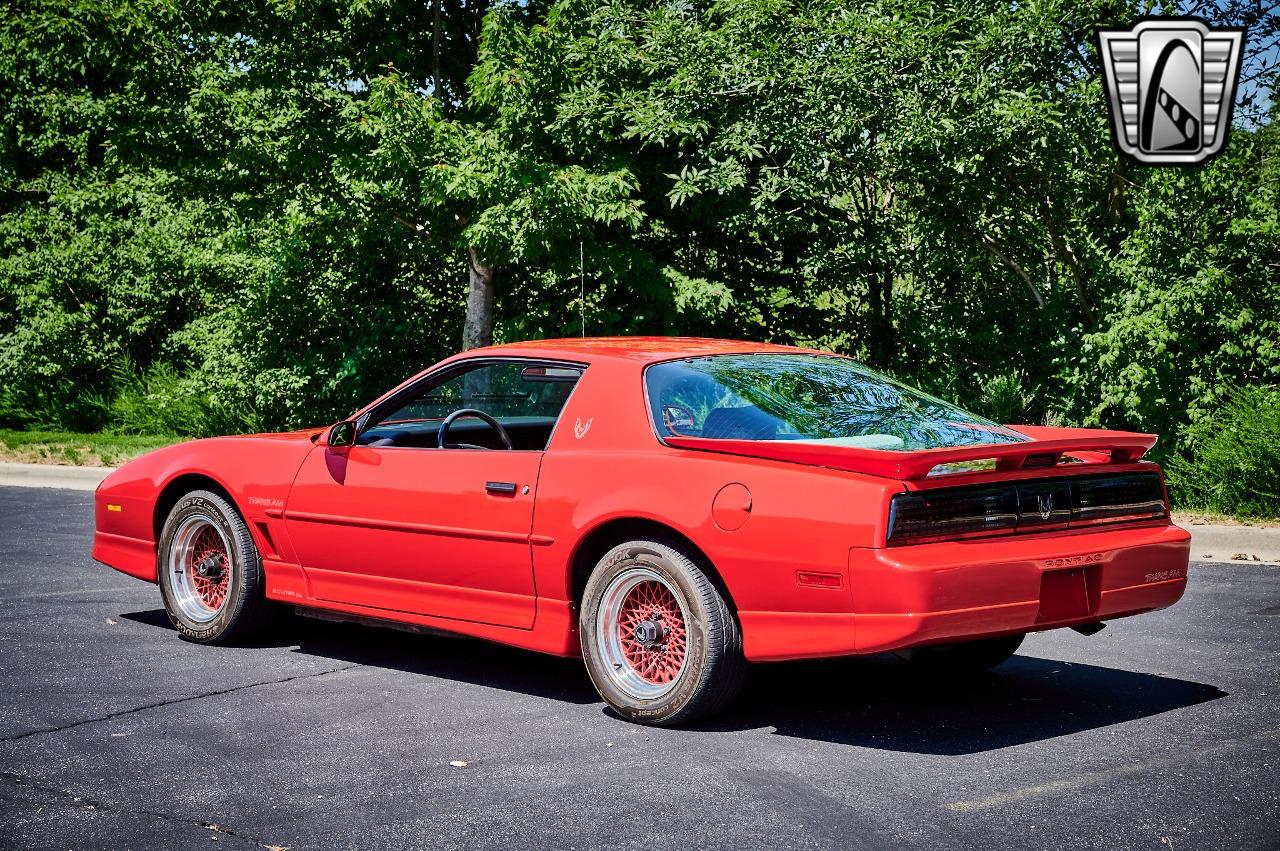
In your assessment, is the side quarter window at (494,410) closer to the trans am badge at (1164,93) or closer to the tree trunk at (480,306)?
the trans am badge at (1164,93)

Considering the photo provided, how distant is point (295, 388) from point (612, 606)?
13.4 m

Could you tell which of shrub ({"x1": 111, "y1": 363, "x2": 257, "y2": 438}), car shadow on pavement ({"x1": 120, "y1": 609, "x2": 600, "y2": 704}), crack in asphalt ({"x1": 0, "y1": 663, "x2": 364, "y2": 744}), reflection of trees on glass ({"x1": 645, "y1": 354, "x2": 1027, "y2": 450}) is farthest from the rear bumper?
shrub ({"x1": 111, "y1": 363, "x2": 257, "y2": 438})

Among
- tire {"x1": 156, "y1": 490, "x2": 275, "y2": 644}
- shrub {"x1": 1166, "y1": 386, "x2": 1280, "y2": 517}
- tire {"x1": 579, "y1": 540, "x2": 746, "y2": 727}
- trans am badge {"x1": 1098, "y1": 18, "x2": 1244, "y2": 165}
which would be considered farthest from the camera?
trans am badge {"x1": 1098, "y1": 18, "x2": 1244, "y2": 165}

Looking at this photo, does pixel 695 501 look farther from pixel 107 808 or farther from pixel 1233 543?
pixel 1233 543

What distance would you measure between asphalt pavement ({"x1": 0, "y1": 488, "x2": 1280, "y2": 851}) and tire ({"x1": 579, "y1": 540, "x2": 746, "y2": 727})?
0.14m

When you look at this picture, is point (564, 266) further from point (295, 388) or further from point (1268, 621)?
point (1268, 621)

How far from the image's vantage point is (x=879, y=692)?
6.02 m

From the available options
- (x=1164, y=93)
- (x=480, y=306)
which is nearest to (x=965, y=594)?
(x=1164, y=93)

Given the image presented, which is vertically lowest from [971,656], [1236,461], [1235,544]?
[971,656]

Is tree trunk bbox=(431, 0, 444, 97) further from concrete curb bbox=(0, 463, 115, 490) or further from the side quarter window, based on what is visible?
the side quarter window

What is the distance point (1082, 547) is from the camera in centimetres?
523

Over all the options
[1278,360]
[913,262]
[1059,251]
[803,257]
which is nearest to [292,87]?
A: [803,257]

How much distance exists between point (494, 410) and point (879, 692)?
2777mm

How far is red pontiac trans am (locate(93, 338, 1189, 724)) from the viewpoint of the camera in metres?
4.95
